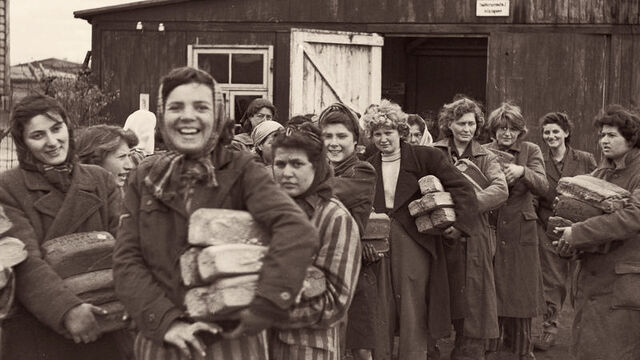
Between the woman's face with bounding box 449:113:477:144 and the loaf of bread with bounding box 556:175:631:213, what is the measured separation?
1.52 m

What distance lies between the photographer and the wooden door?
12953mm

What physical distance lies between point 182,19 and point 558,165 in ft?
23.4

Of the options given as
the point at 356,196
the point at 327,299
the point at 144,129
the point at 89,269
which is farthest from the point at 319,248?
the point at 144,129

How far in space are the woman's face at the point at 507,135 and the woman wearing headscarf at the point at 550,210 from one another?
0.69 metres

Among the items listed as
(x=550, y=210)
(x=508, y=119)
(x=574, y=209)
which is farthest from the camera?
(x=550, y=210)

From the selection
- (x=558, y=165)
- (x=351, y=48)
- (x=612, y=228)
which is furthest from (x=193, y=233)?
(x=351, y=48)

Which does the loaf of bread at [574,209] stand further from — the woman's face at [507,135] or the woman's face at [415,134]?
the woman's face at [415,134]

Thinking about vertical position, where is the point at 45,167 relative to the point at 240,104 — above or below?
below

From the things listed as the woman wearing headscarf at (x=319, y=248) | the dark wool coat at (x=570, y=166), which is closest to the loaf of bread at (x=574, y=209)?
the woman wearing headscarf at (x=319, y=248)

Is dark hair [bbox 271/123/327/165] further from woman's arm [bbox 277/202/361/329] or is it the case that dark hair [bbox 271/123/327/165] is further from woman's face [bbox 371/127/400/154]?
woman's face [bbox 371/127/400/154]

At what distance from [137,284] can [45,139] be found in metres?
1.12

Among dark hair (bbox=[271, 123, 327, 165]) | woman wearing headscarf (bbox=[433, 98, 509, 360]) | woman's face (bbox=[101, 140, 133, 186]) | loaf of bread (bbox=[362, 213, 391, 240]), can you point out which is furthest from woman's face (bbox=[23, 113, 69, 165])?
woman wearing headscarf (bbox=[433, 98, 509, 360])

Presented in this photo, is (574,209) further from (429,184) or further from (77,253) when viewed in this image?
(77,253)

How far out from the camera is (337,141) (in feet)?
19.1
